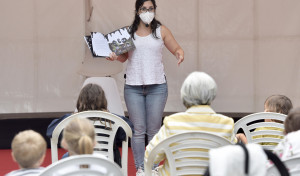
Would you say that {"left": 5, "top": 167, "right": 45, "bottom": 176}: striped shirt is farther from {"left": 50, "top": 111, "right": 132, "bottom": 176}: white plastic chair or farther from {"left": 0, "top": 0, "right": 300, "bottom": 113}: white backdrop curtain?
{"left": 0, "top": 0, "right": 300, "bottom": 113}: white backdrop curtain

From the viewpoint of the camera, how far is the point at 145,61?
5.17 m

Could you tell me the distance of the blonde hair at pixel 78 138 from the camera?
2.94m

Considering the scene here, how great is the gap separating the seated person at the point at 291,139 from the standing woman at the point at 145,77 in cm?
197

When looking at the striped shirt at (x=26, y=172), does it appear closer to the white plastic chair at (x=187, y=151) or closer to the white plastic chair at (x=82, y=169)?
the white plastic chair at (x=82, y=169)

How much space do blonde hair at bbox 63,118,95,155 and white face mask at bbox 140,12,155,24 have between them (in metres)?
2.26

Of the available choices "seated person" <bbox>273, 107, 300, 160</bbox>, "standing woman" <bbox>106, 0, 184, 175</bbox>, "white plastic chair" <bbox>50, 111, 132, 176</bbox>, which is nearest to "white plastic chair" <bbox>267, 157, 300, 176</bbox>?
"seated person" <bbox>273, 107, 300, 160</bbox>

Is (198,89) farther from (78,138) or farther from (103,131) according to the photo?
(103,131)

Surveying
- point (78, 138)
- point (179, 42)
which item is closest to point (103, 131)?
point (78, 138)

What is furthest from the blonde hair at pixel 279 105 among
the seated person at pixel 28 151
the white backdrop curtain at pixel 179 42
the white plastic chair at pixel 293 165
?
the white backdrop curtain at pixel 179 42

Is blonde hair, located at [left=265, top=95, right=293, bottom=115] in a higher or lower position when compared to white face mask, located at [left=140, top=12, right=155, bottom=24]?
lower

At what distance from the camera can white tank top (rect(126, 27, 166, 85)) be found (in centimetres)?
514

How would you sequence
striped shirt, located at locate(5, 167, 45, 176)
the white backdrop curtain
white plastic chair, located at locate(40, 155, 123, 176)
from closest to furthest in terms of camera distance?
white plastic chair, located at locate(40, 155, 123, 176) → striped shirt, located at locate(5, 167, 45, 176) → the white backdrop curtain

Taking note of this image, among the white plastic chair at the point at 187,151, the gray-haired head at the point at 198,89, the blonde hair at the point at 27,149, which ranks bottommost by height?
the white plastic chair at the point at 187,151

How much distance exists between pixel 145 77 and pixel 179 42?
7.17ft
